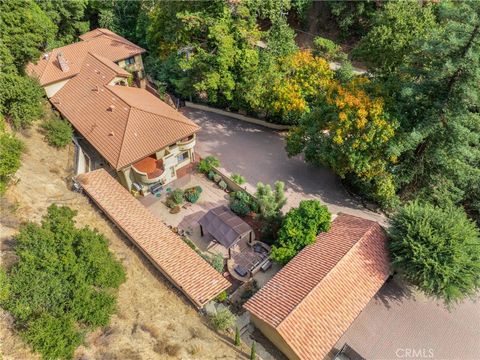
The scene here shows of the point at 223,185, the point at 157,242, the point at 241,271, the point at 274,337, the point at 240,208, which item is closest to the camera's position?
the point at 274,337

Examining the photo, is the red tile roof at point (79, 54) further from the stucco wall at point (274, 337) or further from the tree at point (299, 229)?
the stucco wall at point (274, 337)

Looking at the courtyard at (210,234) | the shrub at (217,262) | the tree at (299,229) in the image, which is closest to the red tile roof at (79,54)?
the courtyard at (210,234)

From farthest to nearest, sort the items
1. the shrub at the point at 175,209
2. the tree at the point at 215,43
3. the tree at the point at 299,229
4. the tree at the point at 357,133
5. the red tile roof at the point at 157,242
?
the tree at the point at 215,43
the shrub at the point at 175,209
the tree at the point at 357,133
the tree at the point at 299,229
the red tile roof at the point at 157,242

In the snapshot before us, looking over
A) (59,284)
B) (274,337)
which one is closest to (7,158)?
(59,284)

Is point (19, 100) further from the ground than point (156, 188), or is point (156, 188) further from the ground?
point (19, 100)

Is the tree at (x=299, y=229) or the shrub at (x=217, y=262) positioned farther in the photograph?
the shrub at (x=217, y=262)

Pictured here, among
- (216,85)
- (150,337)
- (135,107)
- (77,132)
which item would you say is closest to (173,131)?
(135,107)

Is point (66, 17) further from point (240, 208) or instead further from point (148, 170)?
point (240, 208)

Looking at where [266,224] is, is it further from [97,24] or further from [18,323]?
[97,24]
